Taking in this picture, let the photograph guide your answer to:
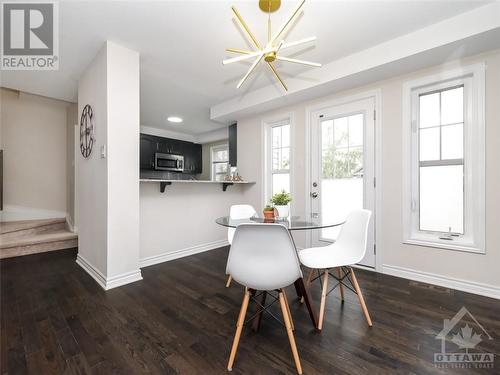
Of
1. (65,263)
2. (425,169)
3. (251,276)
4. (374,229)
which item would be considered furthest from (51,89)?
(425,169)

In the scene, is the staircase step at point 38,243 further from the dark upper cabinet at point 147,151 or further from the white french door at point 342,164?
the white french door at point 342,164

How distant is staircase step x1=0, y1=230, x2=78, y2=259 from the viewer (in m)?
3.15

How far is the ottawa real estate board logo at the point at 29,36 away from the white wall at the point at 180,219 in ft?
5.80

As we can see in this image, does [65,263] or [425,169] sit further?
[65,263]

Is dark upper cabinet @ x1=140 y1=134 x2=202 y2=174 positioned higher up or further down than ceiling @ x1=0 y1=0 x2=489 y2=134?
further down

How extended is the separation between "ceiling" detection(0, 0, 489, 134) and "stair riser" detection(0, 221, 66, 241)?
7.25 feet

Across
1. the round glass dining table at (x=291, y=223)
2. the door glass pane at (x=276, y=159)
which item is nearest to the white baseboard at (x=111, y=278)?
the round glass dining table at (x=291, y=223)

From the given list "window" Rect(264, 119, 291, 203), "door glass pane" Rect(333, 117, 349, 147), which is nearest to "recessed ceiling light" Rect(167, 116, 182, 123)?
"window" Rect(264, 119, 291, 203)

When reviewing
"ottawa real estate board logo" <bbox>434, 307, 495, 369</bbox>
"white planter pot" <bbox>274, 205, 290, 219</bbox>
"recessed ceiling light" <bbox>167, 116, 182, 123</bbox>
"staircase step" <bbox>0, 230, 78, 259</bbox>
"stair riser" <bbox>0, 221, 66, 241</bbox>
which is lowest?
"ottawa real estate board logo" <bbox>434, 307, 495, 369</bbox>

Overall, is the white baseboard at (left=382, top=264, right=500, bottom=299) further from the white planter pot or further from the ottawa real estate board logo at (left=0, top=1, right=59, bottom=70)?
the ottawa real estate board logo at (left=0, top=1, right=59, bottom=70)

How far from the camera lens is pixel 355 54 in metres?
2.52

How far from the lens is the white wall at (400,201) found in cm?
208

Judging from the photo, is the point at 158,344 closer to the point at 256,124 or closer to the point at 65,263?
the point at 65,263

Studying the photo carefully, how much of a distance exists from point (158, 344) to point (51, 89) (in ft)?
13.1
